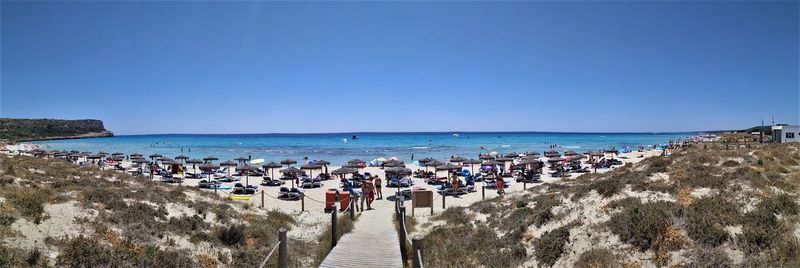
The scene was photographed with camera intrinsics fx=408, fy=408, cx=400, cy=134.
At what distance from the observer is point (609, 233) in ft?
30.4

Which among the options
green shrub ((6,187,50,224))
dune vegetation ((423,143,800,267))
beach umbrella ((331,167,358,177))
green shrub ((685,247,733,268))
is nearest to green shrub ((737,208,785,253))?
dune vegetation ((423,143,800,267))

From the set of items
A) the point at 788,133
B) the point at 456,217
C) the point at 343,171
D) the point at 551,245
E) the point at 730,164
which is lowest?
the point at 456,217

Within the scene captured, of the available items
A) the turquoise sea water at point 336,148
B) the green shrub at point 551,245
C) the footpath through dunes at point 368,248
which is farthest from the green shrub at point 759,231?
the turquoise sea water at point 336,148

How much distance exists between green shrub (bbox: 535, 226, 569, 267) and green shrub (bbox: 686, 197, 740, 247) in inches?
97.6

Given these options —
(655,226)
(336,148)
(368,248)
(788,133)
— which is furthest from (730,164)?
(336,148)

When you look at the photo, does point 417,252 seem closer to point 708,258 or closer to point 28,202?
point 708,258

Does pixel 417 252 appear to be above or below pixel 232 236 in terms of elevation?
above

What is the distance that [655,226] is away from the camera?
8.50 metres

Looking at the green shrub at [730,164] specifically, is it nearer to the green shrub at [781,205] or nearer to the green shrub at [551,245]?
the green shrub at [781,205]

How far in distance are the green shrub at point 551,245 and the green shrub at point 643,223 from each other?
1.08m

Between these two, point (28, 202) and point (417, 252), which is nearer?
point (417, 252)

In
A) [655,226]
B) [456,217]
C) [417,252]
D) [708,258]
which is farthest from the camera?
[456,217]

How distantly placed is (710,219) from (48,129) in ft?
619

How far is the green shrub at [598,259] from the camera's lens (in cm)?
769
